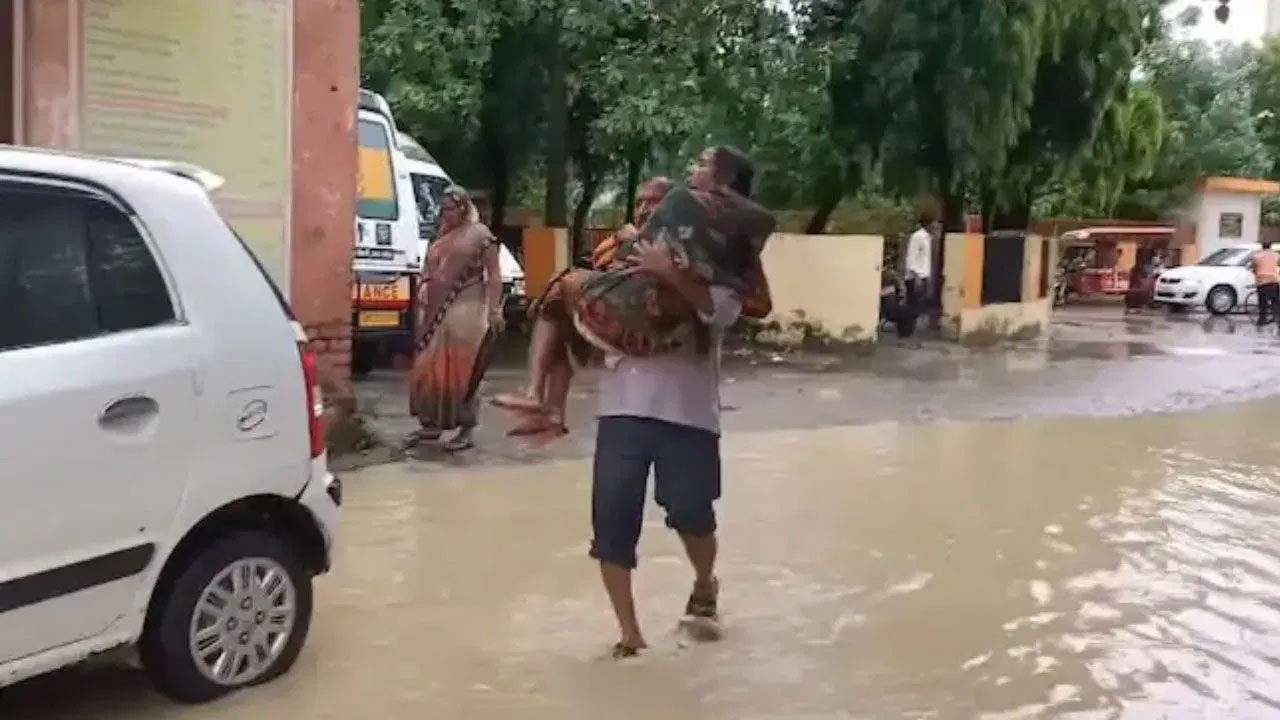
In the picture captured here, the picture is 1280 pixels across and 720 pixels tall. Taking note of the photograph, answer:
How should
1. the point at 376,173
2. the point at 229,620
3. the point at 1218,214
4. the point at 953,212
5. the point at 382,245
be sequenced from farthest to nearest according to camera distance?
the point at 1218,214
the point at 953,212
the point at 376,173
the point at 382,245
the point at 229,620

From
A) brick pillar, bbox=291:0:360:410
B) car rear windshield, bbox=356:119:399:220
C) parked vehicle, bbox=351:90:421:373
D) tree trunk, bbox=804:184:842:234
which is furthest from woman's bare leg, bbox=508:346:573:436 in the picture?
tree trunk, bbox=804:184:842:234

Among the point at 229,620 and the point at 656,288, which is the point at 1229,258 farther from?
the point at 229,620

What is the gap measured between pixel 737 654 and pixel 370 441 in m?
4.59

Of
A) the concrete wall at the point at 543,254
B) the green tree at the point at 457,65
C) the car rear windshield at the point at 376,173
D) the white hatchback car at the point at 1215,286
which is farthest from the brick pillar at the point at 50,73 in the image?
the white hatchback car at the point at 1215,286

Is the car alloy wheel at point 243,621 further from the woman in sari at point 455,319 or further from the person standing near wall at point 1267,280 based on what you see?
the person standing near wall at point 1267,280

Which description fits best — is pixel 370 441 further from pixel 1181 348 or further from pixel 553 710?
pixel 1181 348

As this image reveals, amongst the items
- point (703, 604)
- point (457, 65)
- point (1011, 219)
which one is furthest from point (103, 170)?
point (1011, 219)

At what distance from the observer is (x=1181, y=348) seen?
1988 centimetres

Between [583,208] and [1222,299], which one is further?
[1222,299]

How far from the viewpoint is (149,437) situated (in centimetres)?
428

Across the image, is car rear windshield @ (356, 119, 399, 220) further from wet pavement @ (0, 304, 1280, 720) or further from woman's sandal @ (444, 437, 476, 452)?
wet pavement @ (0, 304, 1280, 720)

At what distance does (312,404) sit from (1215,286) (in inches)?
1023

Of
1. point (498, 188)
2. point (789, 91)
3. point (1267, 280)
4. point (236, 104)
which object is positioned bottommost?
point (1267, 280)

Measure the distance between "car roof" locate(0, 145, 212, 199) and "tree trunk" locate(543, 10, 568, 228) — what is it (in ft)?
39.6
